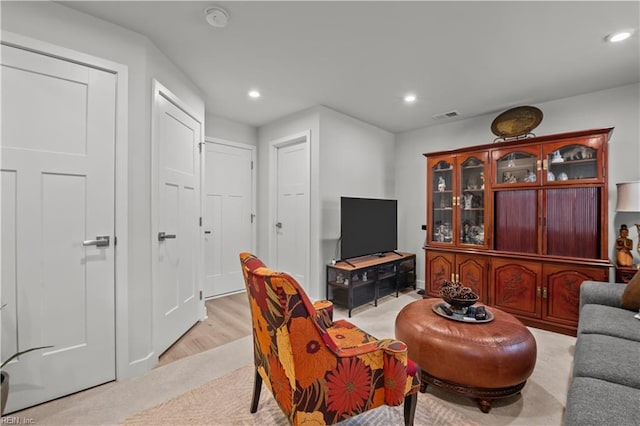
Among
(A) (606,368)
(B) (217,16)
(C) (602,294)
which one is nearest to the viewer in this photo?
(A) (606,368)

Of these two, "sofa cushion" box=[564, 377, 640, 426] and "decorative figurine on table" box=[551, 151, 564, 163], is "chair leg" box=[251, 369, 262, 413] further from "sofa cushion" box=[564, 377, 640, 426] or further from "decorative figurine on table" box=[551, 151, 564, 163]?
"decorative figurine on table" box=[551, 151, 564, 163]

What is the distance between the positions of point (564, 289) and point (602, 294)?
637 mm

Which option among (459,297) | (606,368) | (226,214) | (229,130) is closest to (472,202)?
(459,297)

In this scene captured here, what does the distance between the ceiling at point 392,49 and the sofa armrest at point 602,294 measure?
1.91m

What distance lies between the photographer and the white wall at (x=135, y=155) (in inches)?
73.7

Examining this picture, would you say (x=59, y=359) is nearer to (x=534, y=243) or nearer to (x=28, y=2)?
(x=28, y=2)

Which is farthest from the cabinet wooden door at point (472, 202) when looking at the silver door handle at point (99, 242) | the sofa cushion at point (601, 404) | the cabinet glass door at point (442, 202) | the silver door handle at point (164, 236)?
the silver door handle at point (99, 242)

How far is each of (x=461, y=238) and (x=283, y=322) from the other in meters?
3.14

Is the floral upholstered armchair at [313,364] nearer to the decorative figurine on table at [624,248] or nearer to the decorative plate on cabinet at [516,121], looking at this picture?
the decorative figurine on table at [624,248]

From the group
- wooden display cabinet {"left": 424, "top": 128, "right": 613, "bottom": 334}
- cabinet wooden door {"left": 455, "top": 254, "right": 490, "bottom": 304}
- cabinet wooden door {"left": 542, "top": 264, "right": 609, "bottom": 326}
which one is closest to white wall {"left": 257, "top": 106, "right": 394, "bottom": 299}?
wooden display cabinet {"left": 424, "top": 128, "right": 613, "bottom": 334}

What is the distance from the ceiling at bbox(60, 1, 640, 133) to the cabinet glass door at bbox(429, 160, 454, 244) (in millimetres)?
857

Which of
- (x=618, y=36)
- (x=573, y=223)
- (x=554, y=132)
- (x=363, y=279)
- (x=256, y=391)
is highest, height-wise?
(x=618, y=36)

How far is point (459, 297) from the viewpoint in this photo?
196 cm

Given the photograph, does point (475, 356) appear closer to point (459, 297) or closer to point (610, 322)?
point (459, 297)
